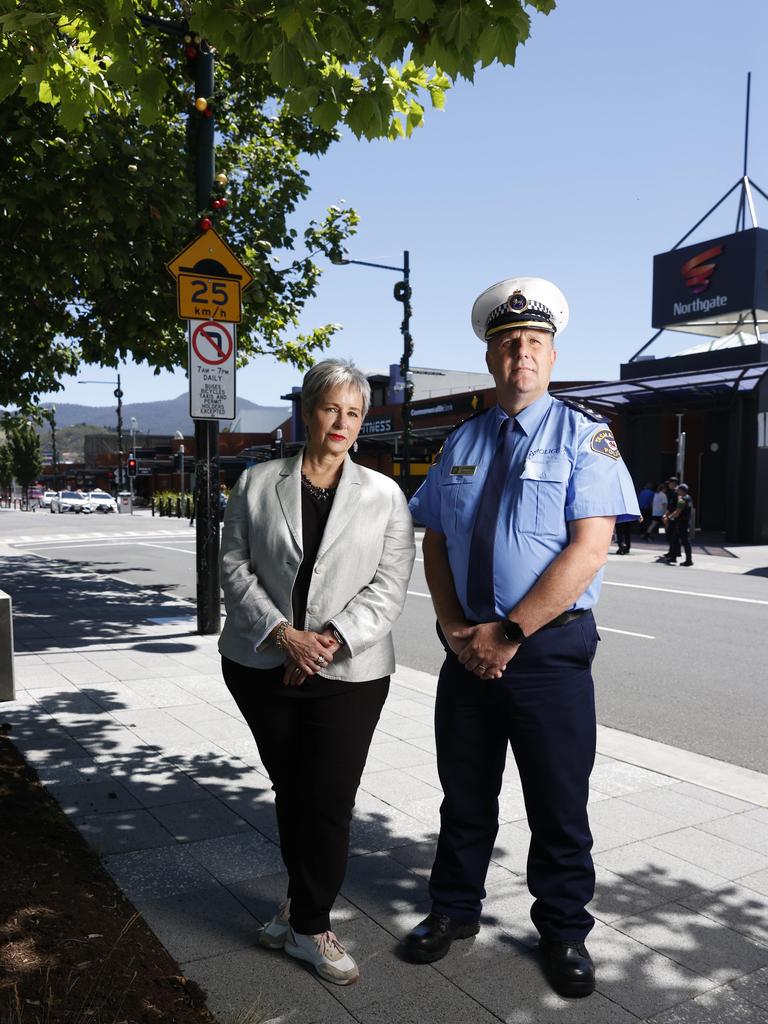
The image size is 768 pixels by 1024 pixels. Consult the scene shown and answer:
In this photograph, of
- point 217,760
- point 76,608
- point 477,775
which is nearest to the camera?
point 477,775

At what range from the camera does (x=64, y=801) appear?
162 inches

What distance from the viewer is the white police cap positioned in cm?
277

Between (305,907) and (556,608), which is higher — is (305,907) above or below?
below

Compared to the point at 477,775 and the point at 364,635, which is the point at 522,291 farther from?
the point at 477,775

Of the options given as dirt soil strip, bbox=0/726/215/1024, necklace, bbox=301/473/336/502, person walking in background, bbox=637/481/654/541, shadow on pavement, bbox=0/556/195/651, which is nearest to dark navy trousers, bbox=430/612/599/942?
necklace, bbox=301/473/336/502

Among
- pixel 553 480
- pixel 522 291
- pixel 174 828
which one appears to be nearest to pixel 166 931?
pixel 174 828

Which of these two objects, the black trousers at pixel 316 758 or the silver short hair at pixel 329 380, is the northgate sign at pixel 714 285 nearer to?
the silver short hair at pixel 329 380

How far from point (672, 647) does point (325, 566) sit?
6776 millimetres

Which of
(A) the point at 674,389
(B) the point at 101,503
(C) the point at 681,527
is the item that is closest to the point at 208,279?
(C) the point at 681,527

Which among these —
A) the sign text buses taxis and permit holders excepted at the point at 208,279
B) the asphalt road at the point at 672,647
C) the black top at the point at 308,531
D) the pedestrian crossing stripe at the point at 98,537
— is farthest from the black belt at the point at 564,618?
the pedestrian crossing stripe at the point at 98,537

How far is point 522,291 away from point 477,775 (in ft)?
5.29

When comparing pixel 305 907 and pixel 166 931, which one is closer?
pixel 305 907

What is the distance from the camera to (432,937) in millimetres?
2863

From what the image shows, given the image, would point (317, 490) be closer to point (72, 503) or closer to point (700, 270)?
point (700, 270)
